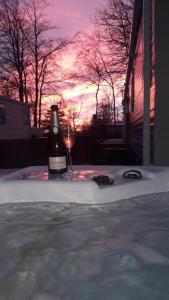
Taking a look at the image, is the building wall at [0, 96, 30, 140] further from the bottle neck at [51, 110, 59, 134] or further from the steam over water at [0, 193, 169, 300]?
the steam over water at [0, 193, 169, 300]

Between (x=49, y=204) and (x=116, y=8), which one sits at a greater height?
(x=116, y=8)

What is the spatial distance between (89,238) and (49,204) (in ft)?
1.25

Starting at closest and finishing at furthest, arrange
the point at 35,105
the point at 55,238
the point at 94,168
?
the point at 55,238, the point at 94,168, the point at 35,105

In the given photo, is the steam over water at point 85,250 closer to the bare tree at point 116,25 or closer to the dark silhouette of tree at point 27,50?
the bare tree at point 116,25

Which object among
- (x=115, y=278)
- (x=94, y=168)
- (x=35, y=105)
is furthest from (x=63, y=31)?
(x=115, y=278)

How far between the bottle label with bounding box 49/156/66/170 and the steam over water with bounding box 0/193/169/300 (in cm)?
23

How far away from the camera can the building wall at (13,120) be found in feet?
40.7

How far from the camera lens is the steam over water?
961 mm

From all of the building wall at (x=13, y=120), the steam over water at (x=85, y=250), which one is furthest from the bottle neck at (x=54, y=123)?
the building wall at (x=13, y=120)

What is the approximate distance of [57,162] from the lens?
1774 mm

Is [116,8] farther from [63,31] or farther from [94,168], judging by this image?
[94,168]

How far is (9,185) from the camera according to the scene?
1.70m

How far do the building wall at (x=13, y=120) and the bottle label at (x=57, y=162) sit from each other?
1077 centimetres

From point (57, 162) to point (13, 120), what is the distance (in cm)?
1200
